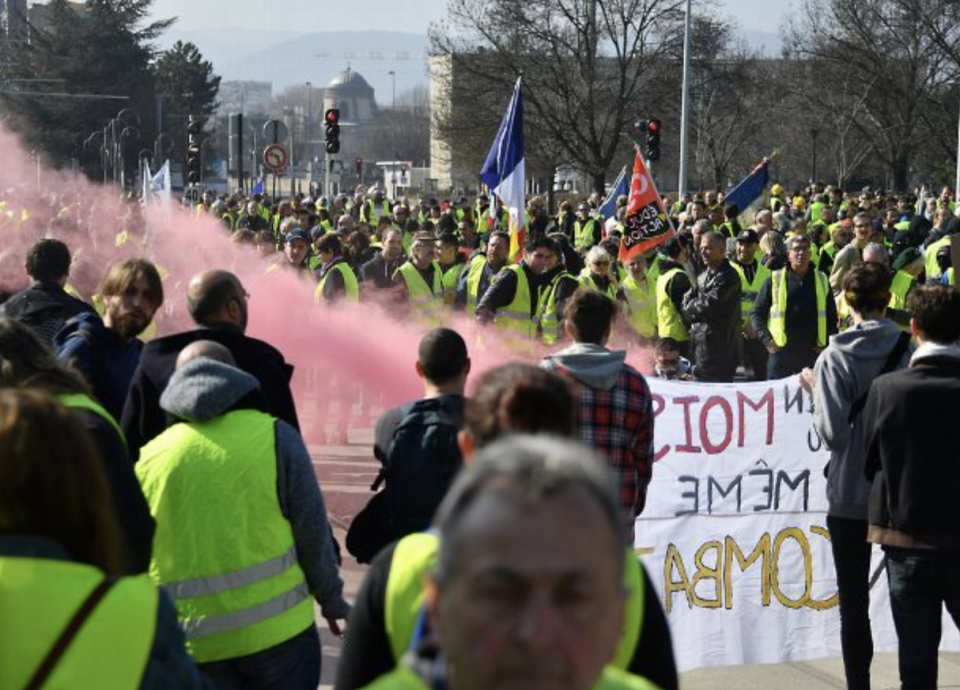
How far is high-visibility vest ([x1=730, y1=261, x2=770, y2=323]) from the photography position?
1383 centimetres

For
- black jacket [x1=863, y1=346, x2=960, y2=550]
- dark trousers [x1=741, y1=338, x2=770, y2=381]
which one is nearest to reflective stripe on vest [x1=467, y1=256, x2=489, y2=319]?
dark trousers [x1=741, y1=338, x2=770, y2=381]

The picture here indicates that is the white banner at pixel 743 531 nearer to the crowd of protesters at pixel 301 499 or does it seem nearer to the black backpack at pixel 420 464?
the crowd of protesters at pixel 301 499

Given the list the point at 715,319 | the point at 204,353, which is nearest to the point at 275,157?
the point at 715,319

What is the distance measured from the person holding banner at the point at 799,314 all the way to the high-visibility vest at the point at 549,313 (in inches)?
69.4

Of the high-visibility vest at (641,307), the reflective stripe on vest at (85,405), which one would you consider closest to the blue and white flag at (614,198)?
the high-visibility vest at (641,307)

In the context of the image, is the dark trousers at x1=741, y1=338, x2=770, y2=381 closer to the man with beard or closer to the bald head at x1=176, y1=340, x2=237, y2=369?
the man with beard

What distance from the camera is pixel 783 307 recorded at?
13031mm

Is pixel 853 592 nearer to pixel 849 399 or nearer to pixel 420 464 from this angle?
pixel 849 399

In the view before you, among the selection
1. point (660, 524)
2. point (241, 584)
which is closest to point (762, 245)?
point (660, 524)

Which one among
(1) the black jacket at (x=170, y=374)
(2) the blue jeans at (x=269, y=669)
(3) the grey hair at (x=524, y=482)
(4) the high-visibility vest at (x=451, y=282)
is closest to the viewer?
(3) the grey hair at (x=524, y=482)

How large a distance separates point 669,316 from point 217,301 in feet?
27.5

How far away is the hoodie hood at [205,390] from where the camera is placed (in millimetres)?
4750

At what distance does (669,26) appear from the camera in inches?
2140

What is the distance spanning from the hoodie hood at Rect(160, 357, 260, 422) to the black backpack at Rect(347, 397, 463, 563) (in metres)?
0.47
